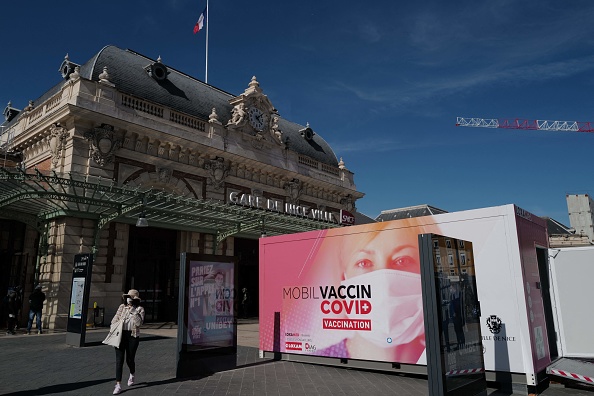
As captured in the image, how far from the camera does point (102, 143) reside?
19.3m

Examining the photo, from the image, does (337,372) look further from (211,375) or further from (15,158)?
(15,158)

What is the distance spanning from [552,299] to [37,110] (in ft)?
79.1

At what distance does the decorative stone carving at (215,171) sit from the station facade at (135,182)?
2.4 inches

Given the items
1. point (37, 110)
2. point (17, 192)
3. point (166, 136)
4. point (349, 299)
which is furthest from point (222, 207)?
point (37, 110)

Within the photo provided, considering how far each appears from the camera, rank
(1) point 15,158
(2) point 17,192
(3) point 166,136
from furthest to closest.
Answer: (1) point 15,158
(3) point 166,136
(2) point 17,192

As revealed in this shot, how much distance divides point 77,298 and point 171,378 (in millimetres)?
6566

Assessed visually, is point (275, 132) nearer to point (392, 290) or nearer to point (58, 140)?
point (58, 140)

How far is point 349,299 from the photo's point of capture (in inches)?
380

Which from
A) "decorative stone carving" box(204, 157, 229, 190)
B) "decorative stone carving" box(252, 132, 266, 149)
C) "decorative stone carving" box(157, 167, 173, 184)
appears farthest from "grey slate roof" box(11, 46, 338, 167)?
"decorative stone carving" box(157, 167, 173, 184)

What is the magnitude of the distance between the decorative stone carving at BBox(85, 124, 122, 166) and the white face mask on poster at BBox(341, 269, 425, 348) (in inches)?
584

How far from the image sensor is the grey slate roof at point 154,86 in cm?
2202

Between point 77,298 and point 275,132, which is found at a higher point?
point 275,132

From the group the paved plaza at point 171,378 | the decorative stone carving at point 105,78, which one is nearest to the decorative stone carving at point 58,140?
the decorative stone carving at point 105,78

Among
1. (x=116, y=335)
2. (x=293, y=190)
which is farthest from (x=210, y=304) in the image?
(x=293, y=190)
